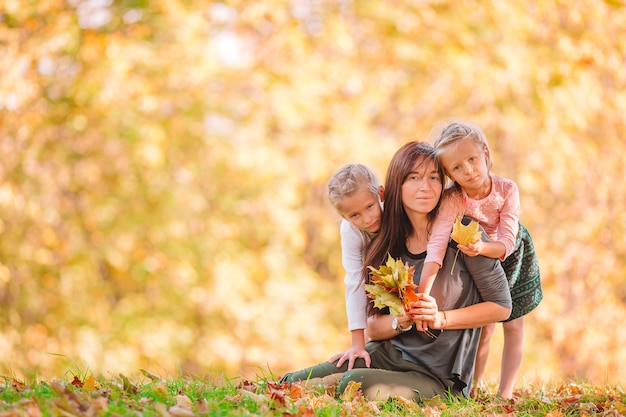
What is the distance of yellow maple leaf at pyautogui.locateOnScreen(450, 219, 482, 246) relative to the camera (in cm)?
310

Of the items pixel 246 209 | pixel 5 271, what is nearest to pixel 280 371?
pixel 246 209

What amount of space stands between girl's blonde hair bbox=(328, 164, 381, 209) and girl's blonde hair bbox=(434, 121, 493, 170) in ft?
Answer: 1.06

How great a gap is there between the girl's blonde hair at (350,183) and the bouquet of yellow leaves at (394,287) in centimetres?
38

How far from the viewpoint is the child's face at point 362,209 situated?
3.47 m

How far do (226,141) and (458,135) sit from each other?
457 cm

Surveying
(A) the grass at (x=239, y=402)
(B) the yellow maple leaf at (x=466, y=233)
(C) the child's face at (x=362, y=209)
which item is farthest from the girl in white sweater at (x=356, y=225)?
(B) the yellow maple leaf at (x=466, y=233)

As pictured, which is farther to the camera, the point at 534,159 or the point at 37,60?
the point at 534,159

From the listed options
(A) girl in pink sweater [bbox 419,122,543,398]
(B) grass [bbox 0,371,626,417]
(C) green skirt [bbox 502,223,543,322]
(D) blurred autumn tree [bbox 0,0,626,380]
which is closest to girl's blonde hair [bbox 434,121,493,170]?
(A) girl in pink sweater [bbox 419,122,543,398]

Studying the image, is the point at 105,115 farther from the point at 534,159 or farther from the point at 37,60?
the point at 534,159

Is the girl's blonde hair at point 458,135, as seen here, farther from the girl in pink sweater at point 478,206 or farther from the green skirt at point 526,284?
the green skirt at point 526,284

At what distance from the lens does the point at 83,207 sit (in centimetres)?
775

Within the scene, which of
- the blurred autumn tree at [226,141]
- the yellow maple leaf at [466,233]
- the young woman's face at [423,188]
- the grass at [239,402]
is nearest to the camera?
the grass at [239,402]

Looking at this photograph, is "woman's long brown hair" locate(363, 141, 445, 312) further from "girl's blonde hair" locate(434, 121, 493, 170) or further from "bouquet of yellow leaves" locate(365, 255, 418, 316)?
"bouquet of yellow leaves" locate(365, 255, 418, 316)

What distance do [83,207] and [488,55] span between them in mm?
4296
